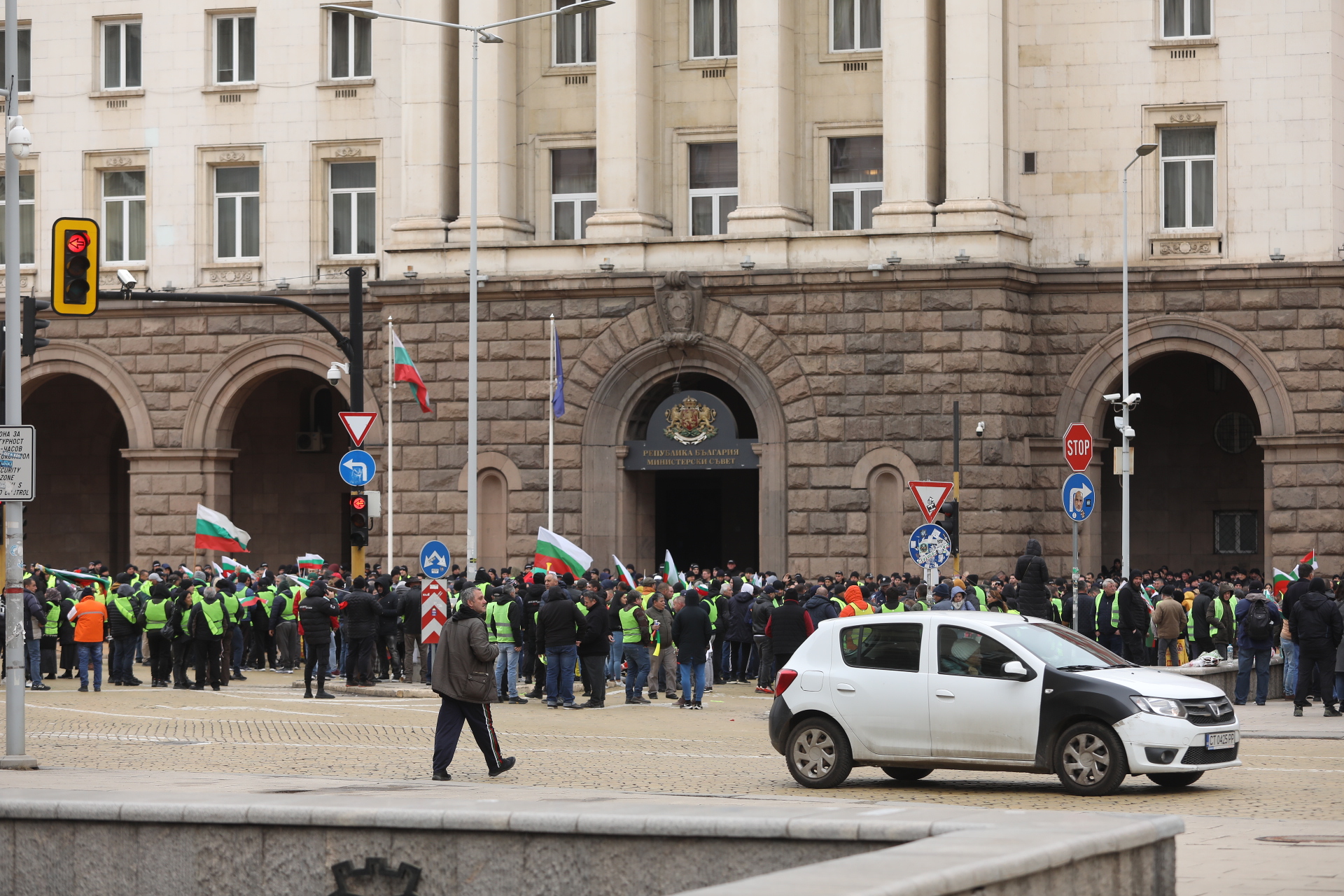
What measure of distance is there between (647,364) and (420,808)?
99.3 ft

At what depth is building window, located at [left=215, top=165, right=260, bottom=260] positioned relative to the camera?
150 feet

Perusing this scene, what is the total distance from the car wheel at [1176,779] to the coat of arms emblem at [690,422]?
77.2 feet

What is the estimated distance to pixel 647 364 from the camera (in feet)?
137

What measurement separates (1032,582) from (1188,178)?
12819mm

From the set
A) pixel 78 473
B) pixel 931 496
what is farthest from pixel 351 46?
pixel 931 496

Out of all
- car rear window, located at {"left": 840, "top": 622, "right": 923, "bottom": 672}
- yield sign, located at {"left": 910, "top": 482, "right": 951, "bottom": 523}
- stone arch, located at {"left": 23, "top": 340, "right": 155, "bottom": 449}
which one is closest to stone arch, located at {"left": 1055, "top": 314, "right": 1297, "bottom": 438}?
yield sign, located at {"left": 910, "top": 482, "right": 951, "bottom": 523}

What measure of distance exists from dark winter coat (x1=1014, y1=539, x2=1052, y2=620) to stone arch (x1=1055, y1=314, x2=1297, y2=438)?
9893 millimetres

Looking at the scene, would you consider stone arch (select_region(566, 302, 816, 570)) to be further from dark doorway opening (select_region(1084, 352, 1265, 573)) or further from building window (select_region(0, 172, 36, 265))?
building window (select_region(0, 172, 36, 265))

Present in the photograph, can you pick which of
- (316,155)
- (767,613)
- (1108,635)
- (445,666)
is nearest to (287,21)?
(316,155)

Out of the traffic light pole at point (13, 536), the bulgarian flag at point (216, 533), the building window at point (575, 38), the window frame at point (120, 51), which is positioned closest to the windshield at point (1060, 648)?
the traffic light pole at point (13, 536)

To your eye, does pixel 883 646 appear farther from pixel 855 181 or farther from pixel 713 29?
pixel 713 29

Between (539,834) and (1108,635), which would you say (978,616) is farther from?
(1108,635)

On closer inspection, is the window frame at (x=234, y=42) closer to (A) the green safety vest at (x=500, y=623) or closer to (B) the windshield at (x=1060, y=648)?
(A) the green safety vest at (x=500, y=623)

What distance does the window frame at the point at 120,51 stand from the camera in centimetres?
4634
